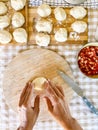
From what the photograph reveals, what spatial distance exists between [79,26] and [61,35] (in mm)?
64

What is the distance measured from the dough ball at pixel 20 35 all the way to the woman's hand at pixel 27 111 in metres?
0.15

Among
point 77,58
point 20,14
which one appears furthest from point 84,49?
point 20,14

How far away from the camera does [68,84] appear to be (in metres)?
1.14

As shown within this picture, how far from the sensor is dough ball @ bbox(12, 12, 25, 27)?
3.69ft

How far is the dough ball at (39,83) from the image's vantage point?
1128 mm

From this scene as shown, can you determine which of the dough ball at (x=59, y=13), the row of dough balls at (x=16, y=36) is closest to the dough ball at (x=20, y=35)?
the row of dough balls at (x=16, y=36)

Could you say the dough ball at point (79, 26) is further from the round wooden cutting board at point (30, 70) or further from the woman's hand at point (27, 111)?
the woman's hand at point (27, 111)

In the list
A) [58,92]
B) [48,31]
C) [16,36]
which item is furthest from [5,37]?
[58,92]

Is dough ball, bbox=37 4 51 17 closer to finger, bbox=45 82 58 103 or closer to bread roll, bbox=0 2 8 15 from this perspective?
bread roll, bbox=0 2 8 15

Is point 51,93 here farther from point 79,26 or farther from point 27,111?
point 79,26

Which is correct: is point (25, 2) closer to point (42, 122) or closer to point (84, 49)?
point (84, 49)

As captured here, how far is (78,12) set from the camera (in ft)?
3.72

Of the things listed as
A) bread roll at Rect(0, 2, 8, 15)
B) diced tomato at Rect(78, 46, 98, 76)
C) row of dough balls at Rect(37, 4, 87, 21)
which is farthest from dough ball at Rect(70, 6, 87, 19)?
bread roll at Rect(0, 2, 8, 15)

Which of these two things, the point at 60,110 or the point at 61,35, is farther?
the point at 61,35
